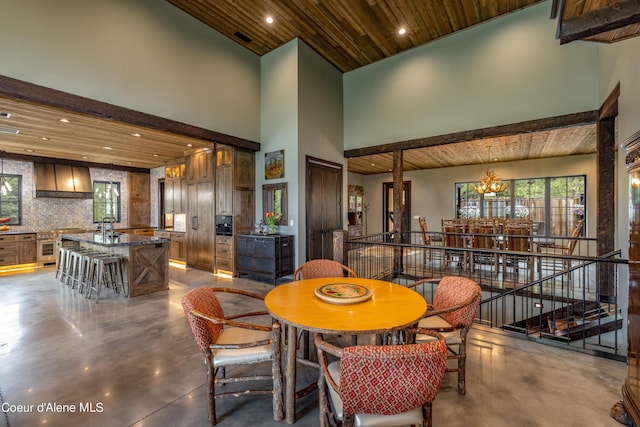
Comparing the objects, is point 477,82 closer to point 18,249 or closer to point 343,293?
point 343,293

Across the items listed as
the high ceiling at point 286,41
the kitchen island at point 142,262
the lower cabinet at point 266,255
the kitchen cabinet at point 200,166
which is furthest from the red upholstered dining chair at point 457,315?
the kitchen cabinet at point 200,166

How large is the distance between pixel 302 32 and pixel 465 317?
5806 millimetres

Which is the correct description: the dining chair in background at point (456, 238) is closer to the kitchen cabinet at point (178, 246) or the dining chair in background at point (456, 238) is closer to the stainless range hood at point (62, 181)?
the kitchen cabinet at point (178, 246)

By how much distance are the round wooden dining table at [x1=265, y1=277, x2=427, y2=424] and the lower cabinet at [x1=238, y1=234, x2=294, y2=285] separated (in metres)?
3.19

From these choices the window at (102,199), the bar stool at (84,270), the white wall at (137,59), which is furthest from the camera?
the window at (102,199)

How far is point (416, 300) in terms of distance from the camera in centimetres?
196

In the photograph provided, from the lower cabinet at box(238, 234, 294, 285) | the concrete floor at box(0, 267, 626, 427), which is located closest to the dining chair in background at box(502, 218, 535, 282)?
the concrete floor at box(0, 267, 626, 427)

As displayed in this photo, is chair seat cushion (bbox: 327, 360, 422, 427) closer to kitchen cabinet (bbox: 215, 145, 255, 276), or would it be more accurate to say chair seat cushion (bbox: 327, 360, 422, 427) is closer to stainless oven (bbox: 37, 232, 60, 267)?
kitchen cabinet (bbox: 215, 145, 255, 276)

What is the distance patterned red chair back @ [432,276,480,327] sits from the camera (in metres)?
2.04

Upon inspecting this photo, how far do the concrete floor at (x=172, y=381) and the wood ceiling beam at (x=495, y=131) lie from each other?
3.78m

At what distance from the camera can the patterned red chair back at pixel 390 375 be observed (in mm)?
1116

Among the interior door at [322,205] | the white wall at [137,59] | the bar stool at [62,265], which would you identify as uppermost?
the white wall at [137,59]

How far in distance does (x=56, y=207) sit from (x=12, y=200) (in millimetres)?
902

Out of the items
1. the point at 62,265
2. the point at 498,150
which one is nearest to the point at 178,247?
the point at 62,265
